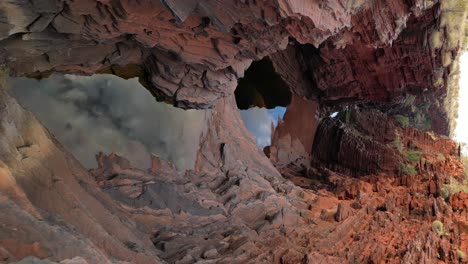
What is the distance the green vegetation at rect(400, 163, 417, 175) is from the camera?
33.7 ft

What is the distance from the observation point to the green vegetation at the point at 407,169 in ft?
33.7

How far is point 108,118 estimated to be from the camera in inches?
174

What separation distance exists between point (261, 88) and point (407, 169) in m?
4.51

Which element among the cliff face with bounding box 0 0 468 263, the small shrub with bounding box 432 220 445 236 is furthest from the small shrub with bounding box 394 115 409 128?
the small shrub with bounding box 432 220 445 236

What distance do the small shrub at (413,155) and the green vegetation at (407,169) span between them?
396 mm

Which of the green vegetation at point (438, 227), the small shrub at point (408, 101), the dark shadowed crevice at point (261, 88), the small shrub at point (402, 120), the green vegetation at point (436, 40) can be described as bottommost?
the green vegetation at point (438, 227)

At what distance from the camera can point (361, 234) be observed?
6.07 meters

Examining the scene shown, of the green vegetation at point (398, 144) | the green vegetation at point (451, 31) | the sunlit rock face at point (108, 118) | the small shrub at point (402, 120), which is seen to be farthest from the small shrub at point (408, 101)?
the sunlit rock face at point (108, 118)

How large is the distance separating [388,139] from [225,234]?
8.66 m

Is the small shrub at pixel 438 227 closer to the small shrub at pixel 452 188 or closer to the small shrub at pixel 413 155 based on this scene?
the small shrub at pixel 452 188

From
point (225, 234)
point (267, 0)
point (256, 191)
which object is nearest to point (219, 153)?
point (256, 191)

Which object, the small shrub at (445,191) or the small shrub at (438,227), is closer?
the small shrub at (438,227)

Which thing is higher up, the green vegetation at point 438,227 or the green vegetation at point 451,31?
the green vegetation at point 451,31

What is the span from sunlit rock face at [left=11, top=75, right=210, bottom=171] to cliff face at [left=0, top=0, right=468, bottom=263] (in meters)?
0.14
